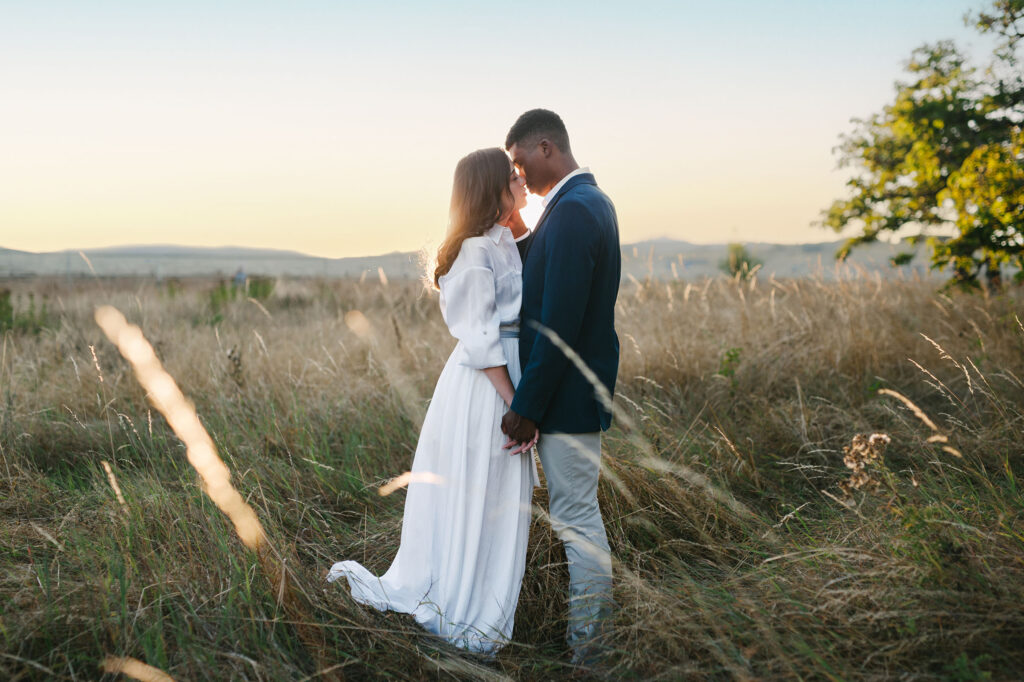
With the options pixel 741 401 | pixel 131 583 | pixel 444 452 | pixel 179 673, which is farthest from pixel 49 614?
pixel 741 401

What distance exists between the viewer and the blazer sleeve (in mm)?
2287

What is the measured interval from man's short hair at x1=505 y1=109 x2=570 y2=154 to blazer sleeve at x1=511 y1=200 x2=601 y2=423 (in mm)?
354

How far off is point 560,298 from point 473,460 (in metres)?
0.71

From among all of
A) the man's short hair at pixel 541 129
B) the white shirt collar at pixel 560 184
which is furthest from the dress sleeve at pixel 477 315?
the man's short hair at pixel 541 129

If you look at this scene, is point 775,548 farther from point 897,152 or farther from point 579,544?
point 897,152

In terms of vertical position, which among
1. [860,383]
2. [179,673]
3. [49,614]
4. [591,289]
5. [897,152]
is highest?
[897,152]

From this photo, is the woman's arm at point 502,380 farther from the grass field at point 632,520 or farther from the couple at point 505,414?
the grass field at point 632,520

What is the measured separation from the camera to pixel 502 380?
2.45 meters

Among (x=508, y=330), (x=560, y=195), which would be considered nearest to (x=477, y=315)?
(x=508, y=330)

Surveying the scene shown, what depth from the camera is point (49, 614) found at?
217 centimetres

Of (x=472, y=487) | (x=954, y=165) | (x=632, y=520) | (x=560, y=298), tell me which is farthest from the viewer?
(x=954, y=165)

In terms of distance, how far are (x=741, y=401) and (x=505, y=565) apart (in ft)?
9.50

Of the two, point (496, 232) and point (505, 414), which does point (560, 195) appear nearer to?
point (496, 232)

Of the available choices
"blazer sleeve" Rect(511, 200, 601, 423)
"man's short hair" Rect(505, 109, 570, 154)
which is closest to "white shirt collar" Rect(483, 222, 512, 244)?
"blazer sleeve" Rect(511, 200, 601, 423)
